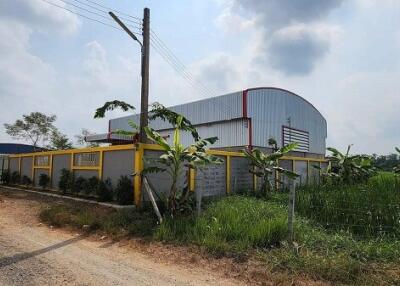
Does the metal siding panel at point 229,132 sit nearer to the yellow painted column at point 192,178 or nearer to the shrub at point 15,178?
the yellow painted column at point 192,178

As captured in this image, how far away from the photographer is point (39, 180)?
18000 millimetres

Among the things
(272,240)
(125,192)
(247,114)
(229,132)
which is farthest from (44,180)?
(272,240)

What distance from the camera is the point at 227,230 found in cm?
779

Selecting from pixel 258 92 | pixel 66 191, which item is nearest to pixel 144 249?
pixel 66 191

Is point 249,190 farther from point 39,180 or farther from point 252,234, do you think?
point 39,180

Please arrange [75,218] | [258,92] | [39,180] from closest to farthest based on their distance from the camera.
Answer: [75,218] → [39,180] → [258,92]

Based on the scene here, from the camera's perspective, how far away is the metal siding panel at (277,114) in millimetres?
21422

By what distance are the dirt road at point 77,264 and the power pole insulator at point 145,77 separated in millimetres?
4775

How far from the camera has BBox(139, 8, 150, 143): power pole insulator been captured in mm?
12750

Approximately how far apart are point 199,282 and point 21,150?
3277 cm

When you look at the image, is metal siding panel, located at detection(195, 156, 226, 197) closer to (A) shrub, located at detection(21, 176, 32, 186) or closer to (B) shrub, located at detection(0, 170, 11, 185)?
(A) shrub, located at detection(21, 176, 32, 186)

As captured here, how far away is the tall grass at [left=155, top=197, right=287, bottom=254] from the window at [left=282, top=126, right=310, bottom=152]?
15377 mm


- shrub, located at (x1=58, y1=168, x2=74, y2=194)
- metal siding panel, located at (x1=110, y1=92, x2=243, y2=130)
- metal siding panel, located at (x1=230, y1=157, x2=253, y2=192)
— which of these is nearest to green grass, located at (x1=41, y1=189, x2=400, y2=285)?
metal siding panel, located at (x1=230, y1=157, x2=253, y2=192)

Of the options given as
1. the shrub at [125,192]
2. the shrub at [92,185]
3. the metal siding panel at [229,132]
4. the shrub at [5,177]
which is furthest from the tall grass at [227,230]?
the shrub at [5,177]
